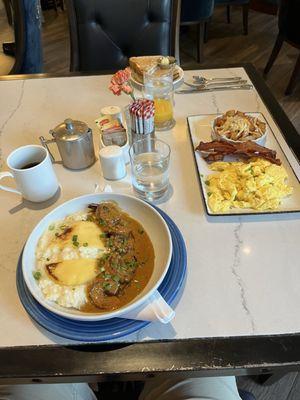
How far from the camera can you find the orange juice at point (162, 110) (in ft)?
3.73

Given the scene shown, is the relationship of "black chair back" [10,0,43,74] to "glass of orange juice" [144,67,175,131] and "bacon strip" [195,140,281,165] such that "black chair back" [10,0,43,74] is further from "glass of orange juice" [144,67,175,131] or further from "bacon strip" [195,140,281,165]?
"bacon strip" [195,140,281,165]

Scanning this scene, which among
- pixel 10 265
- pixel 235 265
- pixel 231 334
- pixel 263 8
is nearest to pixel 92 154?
pixel 10 265

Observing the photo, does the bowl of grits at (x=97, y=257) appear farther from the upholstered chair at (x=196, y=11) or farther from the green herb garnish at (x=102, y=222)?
the upholstered chair at (x=196, y=11)

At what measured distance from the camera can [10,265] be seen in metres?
0.78

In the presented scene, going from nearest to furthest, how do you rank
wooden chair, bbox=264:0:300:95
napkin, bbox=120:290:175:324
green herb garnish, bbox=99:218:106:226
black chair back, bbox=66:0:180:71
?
napkin, bbox=120:290:175:324
green herb garnish, bbox=99:218:106:226
black chair back, bbox=66:0:180:71
wooden chair, bbox=264:0:300:95

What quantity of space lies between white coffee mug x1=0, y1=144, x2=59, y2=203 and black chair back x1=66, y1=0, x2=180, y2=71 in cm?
101

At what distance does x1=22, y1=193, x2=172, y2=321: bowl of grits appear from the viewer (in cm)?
66

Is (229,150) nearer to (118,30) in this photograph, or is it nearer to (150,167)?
(150,167)

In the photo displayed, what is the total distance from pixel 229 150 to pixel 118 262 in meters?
0.50

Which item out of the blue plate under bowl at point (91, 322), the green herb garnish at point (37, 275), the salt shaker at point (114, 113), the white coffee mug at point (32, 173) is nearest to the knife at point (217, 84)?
the salt shaker at point (114, 113)

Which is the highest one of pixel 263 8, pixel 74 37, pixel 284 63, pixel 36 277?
pixel 74 37

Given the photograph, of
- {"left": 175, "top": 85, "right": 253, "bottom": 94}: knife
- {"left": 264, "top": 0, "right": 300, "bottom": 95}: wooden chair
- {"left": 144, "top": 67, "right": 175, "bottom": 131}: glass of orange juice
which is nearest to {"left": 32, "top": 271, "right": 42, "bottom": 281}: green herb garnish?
{"left": 144, "top": 67, "right": 175, "bottom": 131}: glass of orange juice

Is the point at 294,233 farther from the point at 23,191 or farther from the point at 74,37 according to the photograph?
the point at 74,37

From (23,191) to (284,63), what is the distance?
3.42m
